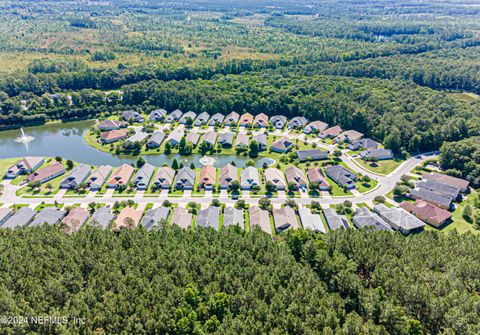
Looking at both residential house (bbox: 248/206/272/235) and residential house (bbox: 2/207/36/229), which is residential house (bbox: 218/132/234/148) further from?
residential house (bbox: 2/207/36/229)

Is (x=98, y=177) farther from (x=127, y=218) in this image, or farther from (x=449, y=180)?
(x=449, y=180)

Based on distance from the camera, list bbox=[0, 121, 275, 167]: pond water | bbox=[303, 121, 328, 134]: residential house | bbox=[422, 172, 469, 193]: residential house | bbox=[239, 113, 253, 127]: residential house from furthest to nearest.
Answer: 1. bbox=[239, 113, 253, 127]: residential house
2. bbox=[303, 121, 328, 134]: residential house
3. bbox=[0, 121, 275, 167]: pond water
4. bbox=[422, 172, 469, 193]: residential house

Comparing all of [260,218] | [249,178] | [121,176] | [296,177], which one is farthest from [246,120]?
[260,218]

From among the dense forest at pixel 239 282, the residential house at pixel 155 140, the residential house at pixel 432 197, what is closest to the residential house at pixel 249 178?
the dense forest at pixel 239 282

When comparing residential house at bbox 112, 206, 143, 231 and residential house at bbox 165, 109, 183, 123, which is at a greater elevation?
residential house at bbox 112, 206, 143, 231

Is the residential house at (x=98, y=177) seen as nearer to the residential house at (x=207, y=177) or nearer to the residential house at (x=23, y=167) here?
the residential house at (x=23, y=167)

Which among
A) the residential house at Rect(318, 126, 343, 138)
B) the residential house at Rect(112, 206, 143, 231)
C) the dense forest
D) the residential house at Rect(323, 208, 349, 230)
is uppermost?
the dense forest

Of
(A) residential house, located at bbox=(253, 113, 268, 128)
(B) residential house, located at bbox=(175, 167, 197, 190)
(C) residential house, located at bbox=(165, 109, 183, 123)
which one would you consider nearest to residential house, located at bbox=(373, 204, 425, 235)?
(B) residential house, located at bbox=(175, 167, 197, 190)

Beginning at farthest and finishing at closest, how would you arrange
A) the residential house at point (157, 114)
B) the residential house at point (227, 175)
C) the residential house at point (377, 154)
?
the residential house at point (157, 114), the residential house at point (377, 154), the residential house at point (227, 175)
